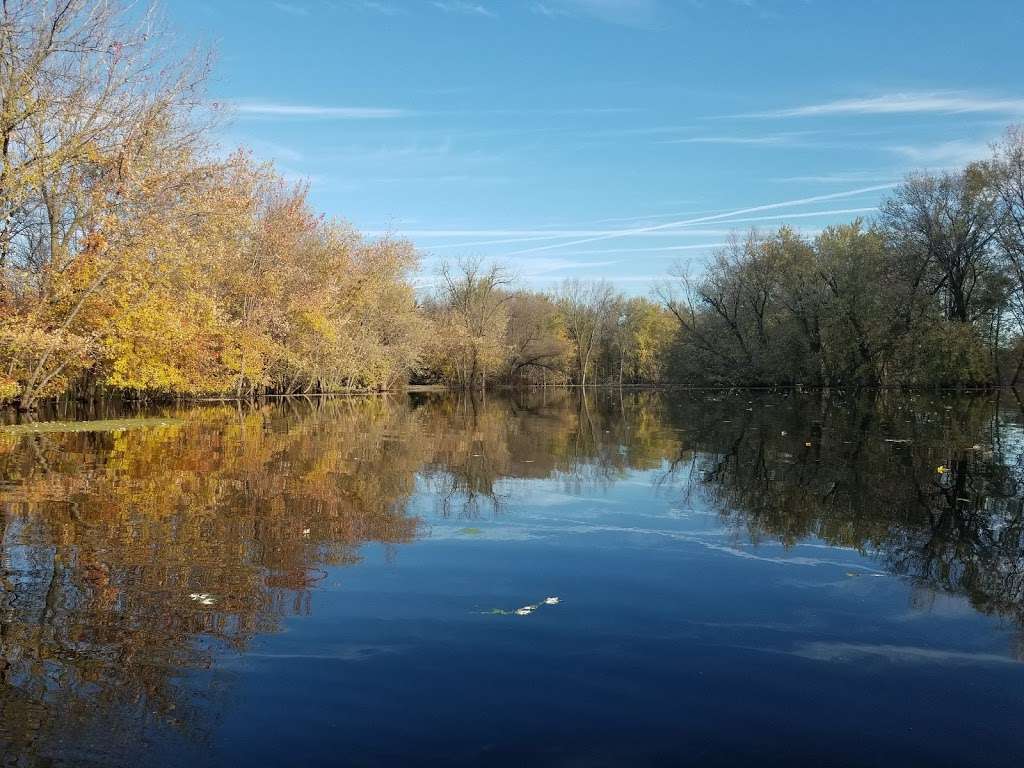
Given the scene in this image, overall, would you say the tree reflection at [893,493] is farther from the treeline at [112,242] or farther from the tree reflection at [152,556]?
the treeline at [112,242]

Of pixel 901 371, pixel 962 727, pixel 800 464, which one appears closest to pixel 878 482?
pixel 800 464

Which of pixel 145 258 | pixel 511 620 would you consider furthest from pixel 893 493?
pixel 145 258

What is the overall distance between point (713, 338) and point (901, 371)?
14.5 m

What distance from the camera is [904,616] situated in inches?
200

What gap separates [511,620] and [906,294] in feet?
162

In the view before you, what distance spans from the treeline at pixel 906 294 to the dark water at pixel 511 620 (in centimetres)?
4074

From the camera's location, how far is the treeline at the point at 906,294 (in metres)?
45.1

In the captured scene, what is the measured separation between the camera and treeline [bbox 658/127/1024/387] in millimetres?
45125

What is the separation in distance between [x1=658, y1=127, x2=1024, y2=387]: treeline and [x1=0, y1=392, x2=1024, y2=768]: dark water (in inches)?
1604

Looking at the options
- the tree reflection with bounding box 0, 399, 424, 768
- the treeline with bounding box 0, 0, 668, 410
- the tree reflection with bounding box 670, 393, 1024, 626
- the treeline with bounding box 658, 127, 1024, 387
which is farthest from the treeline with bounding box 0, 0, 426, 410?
the treeline with bounding box 658, 127, 1024, 387

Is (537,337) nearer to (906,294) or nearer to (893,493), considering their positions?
(906,294)

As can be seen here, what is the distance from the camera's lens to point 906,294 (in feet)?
156

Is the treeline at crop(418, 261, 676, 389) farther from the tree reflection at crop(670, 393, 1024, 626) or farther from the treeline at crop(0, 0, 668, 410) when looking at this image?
the tree reflection at crop(670, 393, 1024, 626)

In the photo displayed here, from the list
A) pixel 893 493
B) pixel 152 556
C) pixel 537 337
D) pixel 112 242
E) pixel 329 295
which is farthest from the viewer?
pixel 537 337
